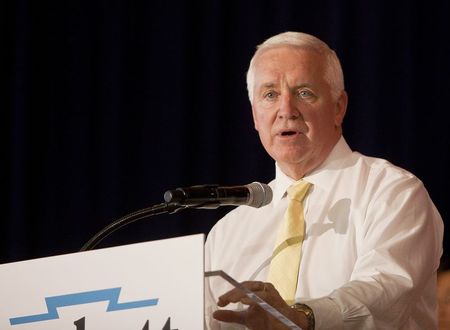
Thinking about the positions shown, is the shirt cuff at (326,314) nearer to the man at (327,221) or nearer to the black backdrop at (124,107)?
the man at (327,221)

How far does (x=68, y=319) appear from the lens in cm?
146

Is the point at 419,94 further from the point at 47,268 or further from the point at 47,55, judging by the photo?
the point at 47,268

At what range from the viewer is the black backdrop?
11.8 feet

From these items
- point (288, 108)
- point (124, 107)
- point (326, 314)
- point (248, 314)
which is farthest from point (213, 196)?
point (124, 107)

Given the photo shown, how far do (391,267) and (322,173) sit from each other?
60 centimetres

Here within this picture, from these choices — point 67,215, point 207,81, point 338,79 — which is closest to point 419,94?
point 338,79

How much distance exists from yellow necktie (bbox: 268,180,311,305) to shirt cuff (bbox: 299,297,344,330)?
1.16 feet

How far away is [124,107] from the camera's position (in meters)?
3.71

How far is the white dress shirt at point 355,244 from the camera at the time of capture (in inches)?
79.2

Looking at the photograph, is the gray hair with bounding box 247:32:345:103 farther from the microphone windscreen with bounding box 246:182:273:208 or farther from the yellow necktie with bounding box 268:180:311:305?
the microphone windscreen with bounding box 246:182:273:208

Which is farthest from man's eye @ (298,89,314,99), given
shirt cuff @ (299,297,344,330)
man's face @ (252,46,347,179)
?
shirt cuff @ (299,297,344,330)

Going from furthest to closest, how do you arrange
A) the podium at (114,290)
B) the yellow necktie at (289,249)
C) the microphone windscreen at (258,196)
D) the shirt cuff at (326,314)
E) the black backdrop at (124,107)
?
the black backdrop at (124,107) < the yellow necktie at (289,249) < the microphone windscreen at (258,196) < the shirt cuff at (326,314) < the podium at (114,290)

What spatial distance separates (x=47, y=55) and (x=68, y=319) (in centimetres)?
244

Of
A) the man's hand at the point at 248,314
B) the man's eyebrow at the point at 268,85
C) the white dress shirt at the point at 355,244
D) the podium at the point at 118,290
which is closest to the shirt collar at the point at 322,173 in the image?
→ the white dress shirt at the point at 355,244
